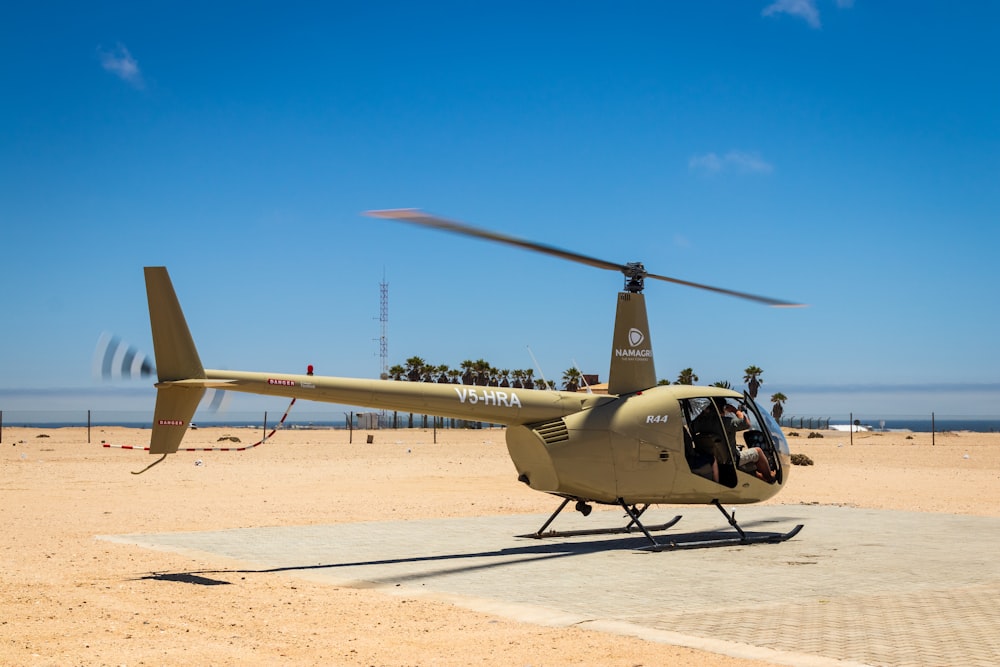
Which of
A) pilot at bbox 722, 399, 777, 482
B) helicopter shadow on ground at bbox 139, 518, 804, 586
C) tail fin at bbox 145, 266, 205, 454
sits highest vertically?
tail fin at bbox 145, 266, 205, 454

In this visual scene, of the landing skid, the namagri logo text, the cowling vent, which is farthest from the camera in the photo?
the namagri logo text

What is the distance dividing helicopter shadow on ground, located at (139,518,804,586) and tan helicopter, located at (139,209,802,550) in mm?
262

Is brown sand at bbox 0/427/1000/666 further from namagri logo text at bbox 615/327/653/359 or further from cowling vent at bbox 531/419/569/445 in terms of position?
namagri logo text at bbox 615/327/653/359

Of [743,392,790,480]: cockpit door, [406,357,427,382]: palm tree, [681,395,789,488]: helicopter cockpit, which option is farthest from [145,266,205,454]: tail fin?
[406,357,427,382]: palm tree

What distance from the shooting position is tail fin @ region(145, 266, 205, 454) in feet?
37.5

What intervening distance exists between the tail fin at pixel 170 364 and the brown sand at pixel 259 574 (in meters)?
1.79

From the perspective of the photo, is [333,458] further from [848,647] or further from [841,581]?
[848,647]

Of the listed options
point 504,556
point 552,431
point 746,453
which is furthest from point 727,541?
point 504,556

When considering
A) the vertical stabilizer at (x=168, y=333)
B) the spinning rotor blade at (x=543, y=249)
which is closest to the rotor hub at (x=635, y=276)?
the spinning rotor blade at (x=543, y=249)

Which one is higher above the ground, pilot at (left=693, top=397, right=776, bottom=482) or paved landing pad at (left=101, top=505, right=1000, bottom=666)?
pilot at (left=693, top=397, right=776, bottom=482)

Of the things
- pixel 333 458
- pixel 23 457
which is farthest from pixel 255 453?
pixel 23 457

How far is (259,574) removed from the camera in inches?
451

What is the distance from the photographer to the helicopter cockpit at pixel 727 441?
1472cm

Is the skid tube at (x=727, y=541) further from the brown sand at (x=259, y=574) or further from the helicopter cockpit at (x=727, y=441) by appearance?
the brown sand at (x=259, y=574)
